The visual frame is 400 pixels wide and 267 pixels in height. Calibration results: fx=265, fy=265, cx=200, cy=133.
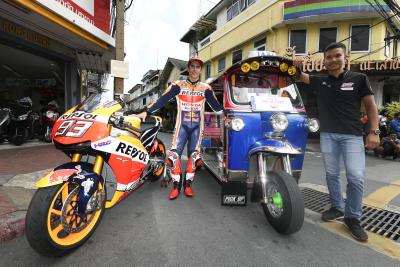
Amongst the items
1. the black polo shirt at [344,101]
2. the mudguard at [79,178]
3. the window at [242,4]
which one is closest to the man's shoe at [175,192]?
the mudguard at [79,178]

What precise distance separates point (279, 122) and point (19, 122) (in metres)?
7.31

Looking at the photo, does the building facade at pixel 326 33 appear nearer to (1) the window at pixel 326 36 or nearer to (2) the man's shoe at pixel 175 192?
(1) the window at pixel 326 36

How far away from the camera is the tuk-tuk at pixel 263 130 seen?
3.15 meters

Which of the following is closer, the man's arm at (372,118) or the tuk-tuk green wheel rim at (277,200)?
the tuk-tuk green wheel rim at (277,200)

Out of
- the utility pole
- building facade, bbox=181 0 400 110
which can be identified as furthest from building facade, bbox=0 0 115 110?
building facade, bbox=181 0 400 110

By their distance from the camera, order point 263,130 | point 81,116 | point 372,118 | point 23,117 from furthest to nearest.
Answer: point 23,117 → point 263,130 → point 372,118 → point 81,116

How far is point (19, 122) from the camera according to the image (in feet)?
24.4

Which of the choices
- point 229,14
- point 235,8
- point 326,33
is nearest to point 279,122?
point 326,33

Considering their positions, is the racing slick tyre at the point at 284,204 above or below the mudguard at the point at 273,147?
below

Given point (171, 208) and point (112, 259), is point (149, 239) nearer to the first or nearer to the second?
point (112, 259)

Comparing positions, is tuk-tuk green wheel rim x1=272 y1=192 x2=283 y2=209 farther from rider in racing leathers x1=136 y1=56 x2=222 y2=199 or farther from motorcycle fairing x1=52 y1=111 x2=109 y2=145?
motorcycle fairing x1=52 y1=111 x2=109 y2=145

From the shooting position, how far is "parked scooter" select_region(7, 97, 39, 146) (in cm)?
738

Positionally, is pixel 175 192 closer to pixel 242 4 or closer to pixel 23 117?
pixel 23 117

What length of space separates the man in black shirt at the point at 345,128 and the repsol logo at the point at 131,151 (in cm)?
233
